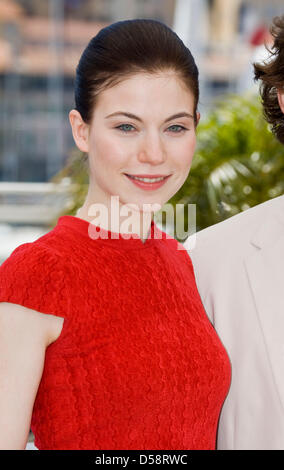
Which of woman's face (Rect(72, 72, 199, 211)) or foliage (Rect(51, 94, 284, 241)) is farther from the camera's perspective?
foliage (Rect(51, 94, 284, 241))

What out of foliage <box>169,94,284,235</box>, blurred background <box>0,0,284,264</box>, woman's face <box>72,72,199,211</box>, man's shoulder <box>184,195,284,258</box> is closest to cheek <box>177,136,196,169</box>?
woman's face <box>72,72,199,211</box>

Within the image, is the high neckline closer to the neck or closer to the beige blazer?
the neck

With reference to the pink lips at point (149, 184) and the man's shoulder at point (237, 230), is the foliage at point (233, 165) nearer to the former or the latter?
the man's shoulder at point (237, 230)

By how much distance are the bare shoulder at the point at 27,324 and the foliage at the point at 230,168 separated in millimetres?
2130

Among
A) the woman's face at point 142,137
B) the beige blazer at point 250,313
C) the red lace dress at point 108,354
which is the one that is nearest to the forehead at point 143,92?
the woman's face at point 142,137

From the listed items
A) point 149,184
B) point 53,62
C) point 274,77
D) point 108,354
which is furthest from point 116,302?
point 53,62

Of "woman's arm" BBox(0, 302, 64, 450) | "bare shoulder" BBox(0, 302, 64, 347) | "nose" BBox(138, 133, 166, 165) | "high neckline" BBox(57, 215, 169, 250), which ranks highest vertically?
"nose" BBox(138, 133, 166, 165)

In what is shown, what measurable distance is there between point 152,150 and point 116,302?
26cm

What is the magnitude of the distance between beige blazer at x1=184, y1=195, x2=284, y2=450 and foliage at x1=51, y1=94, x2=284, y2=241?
1.56 metres

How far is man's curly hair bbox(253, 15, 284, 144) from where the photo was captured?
1.53 meters

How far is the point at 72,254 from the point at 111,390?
233 millimetres

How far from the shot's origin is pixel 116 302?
1.13m

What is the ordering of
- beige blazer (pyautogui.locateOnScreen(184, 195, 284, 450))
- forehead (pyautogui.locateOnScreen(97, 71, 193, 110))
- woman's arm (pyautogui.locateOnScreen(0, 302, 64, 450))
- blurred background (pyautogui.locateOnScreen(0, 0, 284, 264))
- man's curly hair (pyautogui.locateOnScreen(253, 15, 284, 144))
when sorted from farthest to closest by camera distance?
blurred background (pyautogui.locateOnScreen(0, 0, 284, 264)), man's curly hair (pyautogui.locateOnScreen(253, 15, 284, 144)), beige blazer (pyautogui.locateOnScreen(184, 195, 284, 450)), forehead (pyautogui.locateOnScreen(97, 71, 193, 110)), woman's arm (pyautogui.locateOnScreen(0, 302, 64, 450))
